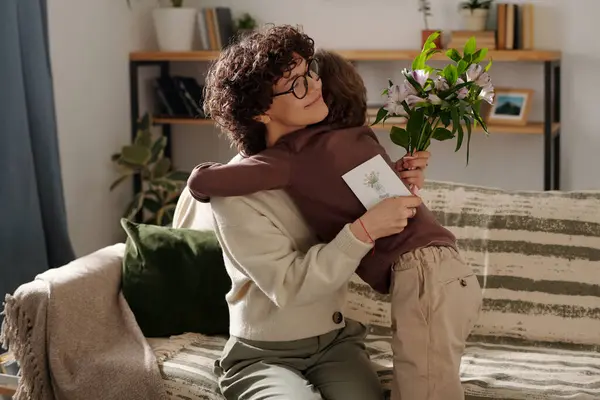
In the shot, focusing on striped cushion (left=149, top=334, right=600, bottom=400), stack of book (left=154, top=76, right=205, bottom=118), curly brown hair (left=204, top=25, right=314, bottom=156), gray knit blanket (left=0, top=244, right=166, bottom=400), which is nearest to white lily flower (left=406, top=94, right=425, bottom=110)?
curly brown hair (left=204, top=25, right=314, bottom=156)

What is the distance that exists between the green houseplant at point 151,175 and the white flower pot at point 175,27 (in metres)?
0.33

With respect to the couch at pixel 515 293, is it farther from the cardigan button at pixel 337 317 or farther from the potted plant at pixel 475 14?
the potted plant at pixel 475 14

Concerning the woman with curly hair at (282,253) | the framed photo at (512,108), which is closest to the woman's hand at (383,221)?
the woman with curly hair at (282,253)

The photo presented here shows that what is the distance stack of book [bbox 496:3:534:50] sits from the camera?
12.0ft

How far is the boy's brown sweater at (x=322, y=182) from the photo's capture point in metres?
1.97

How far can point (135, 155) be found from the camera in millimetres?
3898

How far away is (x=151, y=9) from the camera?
4.23 m

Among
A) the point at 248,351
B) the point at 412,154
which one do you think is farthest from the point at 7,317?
the point at 412,154

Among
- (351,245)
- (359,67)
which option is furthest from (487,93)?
(359,67)

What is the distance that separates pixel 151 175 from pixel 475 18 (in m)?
1.42

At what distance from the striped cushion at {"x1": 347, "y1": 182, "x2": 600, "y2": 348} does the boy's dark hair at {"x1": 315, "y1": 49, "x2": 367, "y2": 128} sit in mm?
724

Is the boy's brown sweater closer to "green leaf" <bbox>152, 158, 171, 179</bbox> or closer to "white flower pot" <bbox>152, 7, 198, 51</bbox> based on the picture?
"green leaf" <bbox>152, 158, 171, 179</bbox>

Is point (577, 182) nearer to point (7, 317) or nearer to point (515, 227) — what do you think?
point (515, 227)

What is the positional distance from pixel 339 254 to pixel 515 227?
2.82 feet
